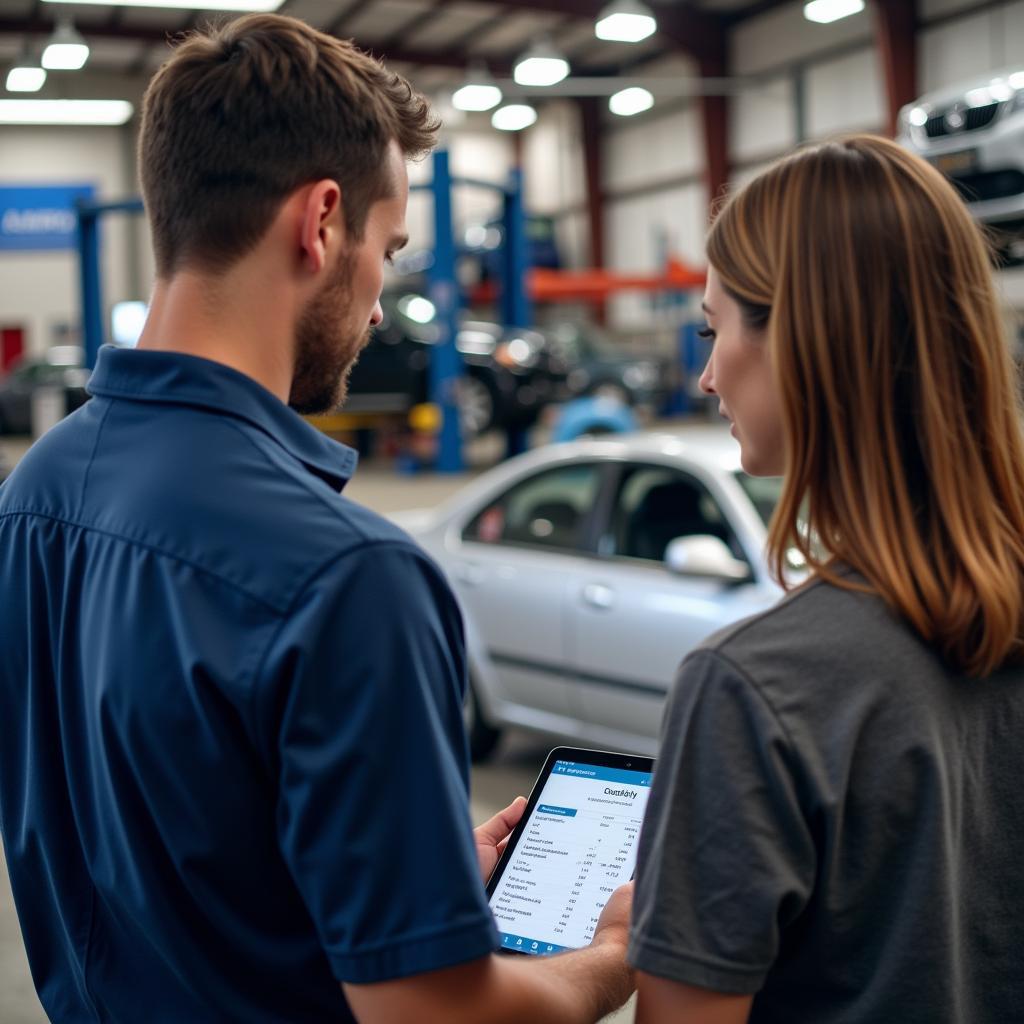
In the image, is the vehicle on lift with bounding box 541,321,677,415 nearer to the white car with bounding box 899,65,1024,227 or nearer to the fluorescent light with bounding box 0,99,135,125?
the fluorescent light with bounding box 0,99,135,125

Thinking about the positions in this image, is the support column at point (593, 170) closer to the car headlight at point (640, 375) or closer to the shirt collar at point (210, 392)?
the car headlight at point (640, 375)

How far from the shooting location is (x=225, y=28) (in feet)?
4.47

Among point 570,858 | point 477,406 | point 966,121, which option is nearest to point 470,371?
point 477,406

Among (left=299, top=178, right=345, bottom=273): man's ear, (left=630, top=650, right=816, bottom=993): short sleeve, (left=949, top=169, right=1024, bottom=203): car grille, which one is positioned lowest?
(left=630, top=650, right=816, bottom=993): short sleeve

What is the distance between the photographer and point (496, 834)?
169 cm

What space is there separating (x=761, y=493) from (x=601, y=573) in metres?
0.66

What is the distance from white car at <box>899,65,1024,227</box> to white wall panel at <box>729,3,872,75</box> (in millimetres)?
17042

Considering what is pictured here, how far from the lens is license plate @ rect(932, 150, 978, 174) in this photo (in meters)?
7.43

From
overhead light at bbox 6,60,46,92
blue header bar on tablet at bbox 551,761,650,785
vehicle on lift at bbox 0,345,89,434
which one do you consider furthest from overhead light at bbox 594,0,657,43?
blue header bar on tablet at bbox 551,761,650,785

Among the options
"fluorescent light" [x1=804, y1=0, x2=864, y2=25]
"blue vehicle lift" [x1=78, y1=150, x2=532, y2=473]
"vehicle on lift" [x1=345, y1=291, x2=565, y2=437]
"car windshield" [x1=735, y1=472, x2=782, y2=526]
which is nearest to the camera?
"car windshield" [x1=735, y1=472, x2=782, y2=526]

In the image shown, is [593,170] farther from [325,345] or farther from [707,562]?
[325,345]

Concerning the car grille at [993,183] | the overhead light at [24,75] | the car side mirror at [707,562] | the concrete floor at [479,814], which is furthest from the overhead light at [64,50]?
the car side mirror at [707,562]

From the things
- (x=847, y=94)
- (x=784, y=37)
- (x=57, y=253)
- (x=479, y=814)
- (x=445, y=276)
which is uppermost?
(x=784, y=37)

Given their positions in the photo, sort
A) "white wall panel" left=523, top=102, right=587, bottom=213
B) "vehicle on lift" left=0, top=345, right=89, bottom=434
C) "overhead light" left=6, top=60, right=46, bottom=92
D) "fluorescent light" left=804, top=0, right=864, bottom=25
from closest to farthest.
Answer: "fluorescent light" left=804, top=0, right=864, bottom=25, "overhead light" left=6, top=60, right=46, bottom=92, "vehicle on lift" left=0, top=345, right=89, bottom=434, "white wall panel" left=523, top=102, right=587, bottom=213
